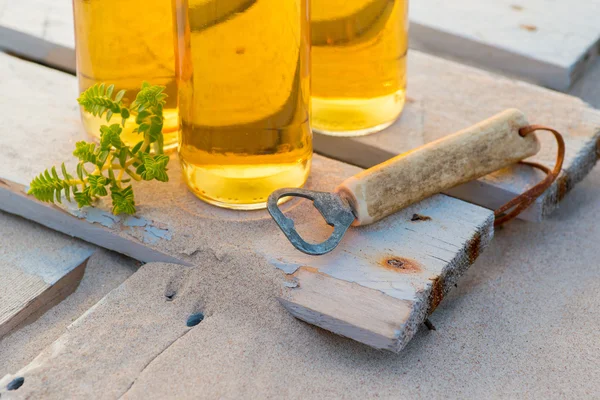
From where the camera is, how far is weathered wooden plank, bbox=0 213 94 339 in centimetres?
115

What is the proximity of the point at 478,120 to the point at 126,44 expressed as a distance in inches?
25.2

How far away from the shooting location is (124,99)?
51.4 inches

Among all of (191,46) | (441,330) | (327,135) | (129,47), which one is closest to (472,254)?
(441,330)

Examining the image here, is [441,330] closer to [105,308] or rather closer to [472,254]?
[472,254]

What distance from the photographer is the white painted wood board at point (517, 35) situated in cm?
187

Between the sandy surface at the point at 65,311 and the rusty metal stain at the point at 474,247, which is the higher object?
the rusty metal stain at the point at 474,247

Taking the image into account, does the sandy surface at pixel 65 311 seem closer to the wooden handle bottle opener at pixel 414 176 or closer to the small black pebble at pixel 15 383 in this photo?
the small black pebble at pixel 15 383

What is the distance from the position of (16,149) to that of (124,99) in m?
0.21

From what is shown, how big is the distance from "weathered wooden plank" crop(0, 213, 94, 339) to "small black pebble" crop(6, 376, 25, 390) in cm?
13

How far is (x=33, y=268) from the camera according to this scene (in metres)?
1.22

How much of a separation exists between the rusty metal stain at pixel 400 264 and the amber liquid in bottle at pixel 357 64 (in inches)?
14.5

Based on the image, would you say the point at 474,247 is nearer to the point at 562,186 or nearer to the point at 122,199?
the point at 562,186

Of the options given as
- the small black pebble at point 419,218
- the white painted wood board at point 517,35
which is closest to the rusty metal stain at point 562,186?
the small black pebble at point 419,218

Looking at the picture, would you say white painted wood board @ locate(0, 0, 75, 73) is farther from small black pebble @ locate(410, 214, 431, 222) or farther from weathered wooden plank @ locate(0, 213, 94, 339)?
small black pebble @ locate(410, 214, 431, 222)
